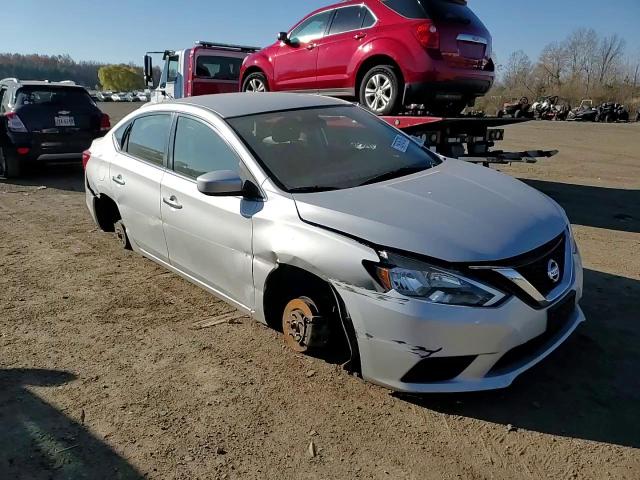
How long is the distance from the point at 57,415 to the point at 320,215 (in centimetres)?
176

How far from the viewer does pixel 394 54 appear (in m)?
6.85

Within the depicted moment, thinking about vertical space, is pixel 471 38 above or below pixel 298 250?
above

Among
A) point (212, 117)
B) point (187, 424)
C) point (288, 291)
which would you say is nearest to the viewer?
point (187, 424)

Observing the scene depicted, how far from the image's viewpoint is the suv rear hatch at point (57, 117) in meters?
9.51

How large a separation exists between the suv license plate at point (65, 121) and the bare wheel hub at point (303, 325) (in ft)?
26.9

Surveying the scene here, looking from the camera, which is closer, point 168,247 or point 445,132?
point 168,247

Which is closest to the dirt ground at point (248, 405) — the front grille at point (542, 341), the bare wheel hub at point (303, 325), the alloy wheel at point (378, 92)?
the bare wheel hub at point (303, 325)

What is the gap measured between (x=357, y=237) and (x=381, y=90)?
16.2 ft

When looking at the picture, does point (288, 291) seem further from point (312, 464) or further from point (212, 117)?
point (212, 117)

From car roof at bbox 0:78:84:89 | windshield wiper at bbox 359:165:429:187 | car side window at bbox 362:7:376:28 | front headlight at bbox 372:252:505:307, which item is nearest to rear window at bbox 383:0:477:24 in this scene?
car side window at bbox 362:7:376:28

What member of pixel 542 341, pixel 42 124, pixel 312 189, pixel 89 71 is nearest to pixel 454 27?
pixel 312 189

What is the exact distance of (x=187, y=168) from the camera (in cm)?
390

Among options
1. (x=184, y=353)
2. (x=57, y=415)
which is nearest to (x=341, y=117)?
(x=184, y=353)

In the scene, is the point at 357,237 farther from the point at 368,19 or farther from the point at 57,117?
the point at 57,117
